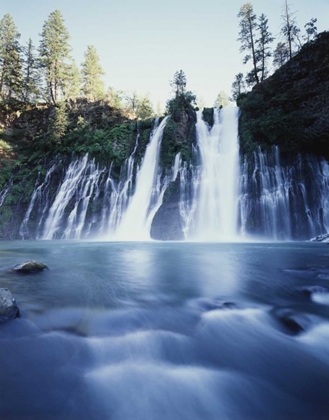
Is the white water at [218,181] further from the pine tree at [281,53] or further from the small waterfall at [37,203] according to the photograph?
the pine tree at [281,53]

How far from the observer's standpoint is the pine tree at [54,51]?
31641 mm

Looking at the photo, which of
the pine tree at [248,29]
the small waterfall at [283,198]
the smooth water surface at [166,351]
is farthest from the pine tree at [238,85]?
the smooth water surface at [166,351]

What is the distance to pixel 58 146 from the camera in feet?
72.3

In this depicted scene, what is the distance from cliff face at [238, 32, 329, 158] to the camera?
1439 cm

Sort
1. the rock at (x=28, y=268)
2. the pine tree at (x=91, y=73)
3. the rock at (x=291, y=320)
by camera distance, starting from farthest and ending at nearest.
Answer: the pine tree at (x=91, y=73), the rock at (x=28, y=268), the rock at (x=291, y=320)

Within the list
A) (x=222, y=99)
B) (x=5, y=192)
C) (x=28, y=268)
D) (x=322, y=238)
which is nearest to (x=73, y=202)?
(x=5, y=192)

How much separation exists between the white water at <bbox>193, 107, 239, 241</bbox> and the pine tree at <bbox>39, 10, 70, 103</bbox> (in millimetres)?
25033

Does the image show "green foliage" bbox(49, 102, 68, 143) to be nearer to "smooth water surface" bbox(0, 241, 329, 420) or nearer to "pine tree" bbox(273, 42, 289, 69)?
"smooth water surface" bbox(0, 241, 329, 420)

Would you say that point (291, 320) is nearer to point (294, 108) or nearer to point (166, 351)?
point (166, 351)

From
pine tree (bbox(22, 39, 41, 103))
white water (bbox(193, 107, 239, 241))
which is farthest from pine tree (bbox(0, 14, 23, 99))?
white water (bbox(193, 107, 239, 241))

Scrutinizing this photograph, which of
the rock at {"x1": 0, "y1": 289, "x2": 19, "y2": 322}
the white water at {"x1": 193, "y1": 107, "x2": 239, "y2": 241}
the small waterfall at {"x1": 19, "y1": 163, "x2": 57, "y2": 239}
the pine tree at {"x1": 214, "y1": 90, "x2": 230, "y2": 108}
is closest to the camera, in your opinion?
the rock at {"x1": 0, "y1": 289, "x2": 19, "y2": 322}

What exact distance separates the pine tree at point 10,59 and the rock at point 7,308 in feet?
128

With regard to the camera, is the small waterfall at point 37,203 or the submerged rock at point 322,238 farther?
the small waterfall at point 37,203

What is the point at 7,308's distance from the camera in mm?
2850
